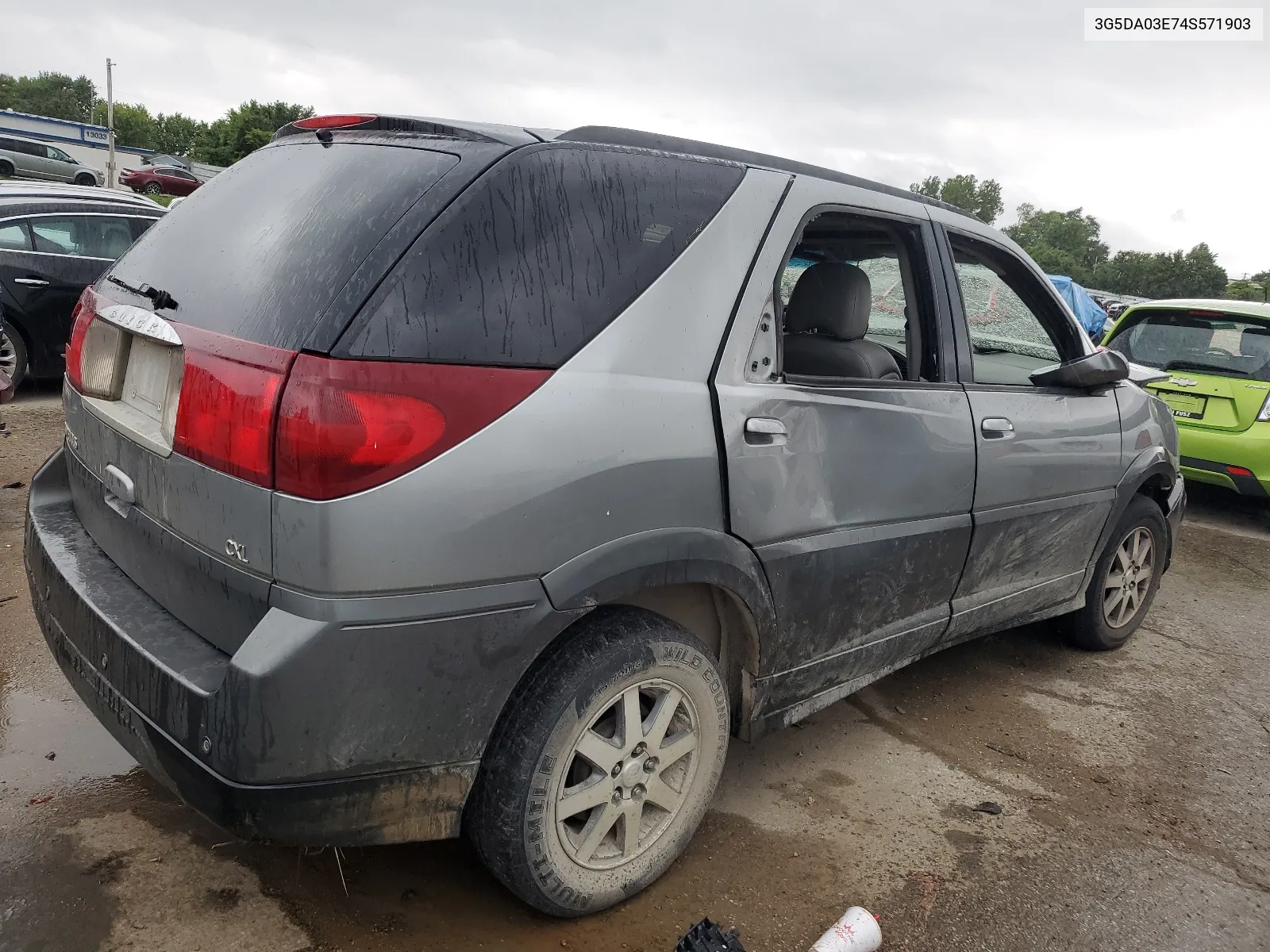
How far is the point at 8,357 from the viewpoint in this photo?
701 cm

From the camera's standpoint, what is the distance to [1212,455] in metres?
6.68

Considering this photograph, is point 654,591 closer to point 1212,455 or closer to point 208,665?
point 208,665

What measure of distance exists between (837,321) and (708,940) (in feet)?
5.93

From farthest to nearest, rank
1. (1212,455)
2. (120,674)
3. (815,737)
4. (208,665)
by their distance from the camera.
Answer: (1212,455), (815,737), (120,674), (208,665)

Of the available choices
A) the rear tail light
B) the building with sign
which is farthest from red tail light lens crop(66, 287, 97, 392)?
the building with sign

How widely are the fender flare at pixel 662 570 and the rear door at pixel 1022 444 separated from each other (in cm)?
107

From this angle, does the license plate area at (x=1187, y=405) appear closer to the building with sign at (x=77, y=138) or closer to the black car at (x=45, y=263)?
the black car at (x=45, y=263)

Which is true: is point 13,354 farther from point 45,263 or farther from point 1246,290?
point 1246,290

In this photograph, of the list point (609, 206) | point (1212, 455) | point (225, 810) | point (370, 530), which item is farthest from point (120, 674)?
point (1212, 455)

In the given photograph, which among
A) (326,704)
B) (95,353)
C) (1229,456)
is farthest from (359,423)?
(1229,456)

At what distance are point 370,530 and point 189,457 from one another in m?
0.46

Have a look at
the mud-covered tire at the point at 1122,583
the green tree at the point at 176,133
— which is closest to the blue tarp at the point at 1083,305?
the mud-covered tire at the point at 1122,583

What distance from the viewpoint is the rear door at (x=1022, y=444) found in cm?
312

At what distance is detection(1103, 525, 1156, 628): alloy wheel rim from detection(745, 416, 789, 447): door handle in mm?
2415
